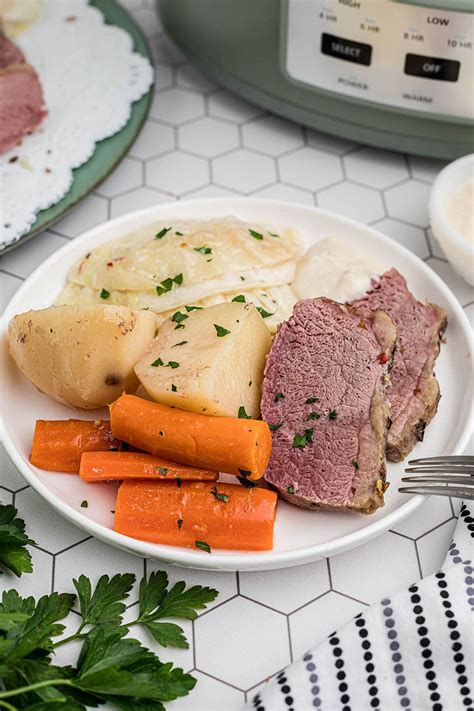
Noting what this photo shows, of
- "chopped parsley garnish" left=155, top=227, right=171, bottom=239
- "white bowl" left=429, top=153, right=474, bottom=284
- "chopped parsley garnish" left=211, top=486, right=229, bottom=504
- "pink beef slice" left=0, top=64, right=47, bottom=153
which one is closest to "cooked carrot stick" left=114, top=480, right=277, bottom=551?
"chopped parsley garnish" left=211, top=486, right=229, bottom=504

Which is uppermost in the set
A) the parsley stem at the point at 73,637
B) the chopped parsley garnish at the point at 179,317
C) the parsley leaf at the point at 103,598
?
the chopped parsley garnish at the point at 179,317

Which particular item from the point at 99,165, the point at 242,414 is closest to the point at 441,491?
the point at 242,414

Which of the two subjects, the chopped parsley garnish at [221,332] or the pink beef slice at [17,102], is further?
the pink beef slice at [17,102]

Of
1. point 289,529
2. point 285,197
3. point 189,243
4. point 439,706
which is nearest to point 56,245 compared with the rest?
point 189,243

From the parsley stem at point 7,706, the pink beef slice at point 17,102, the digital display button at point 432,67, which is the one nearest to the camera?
the parsley stem at point 7,706

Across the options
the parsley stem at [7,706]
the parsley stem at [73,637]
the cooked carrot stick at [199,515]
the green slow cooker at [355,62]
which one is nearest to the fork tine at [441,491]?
the cooked carrot stick at [199,515]

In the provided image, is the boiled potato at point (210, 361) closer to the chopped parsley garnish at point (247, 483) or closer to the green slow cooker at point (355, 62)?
the chopped parsley garnish at point (247, 483)

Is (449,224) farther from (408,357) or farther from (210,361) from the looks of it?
(210,361)
